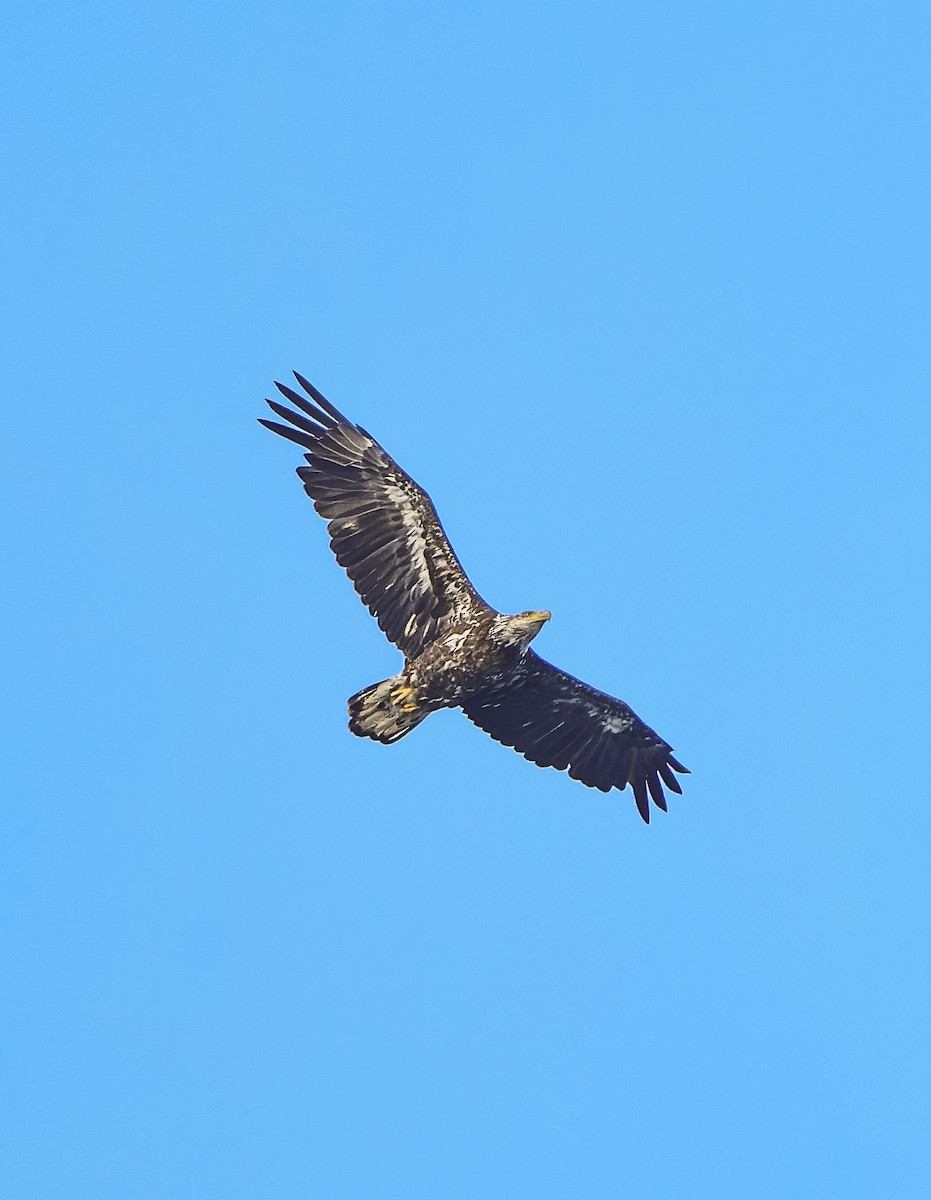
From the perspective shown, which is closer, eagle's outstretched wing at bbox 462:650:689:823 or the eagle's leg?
the eagle's leg

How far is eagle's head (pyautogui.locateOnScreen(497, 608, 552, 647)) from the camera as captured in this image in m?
19.4

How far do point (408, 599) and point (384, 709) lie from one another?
47.9 inches

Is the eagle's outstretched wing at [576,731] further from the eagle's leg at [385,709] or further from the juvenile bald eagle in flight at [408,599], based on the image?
the eagle's leg at [385,709]

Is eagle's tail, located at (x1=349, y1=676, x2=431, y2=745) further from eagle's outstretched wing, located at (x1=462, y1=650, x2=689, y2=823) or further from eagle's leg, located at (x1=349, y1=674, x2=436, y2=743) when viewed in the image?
eagle's outstretched wing, located at (x1=462, y1=650, x2=689, y2=823)

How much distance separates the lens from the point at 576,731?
2147cm

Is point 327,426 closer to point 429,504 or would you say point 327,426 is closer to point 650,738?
point 429,504

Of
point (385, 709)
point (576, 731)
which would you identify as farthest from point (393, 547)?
point (576, 731)

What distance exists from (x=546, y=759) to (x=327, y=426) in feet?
14.7

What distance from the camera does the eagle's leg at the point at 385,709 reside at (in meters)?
19.8

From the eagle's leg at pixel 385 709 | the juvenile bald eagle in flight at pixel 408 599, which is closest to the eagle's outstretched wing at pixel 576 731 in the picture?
the juvenile bald eagle in flight at pixel 408 599

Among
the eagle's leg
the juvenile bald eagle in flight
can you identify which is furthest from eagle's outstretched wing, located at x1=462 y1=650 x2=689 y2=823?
the eagle's leg

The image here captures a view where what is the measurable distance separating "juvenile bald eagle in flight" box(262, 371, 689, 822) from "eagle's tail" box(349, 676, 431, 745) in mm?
10

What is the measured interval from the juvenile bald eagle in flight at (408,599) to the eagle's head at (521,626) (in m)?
0.01

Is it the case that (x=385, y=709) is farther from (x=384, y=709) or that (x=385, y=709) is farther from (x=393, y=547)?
(x=393, y=547)
